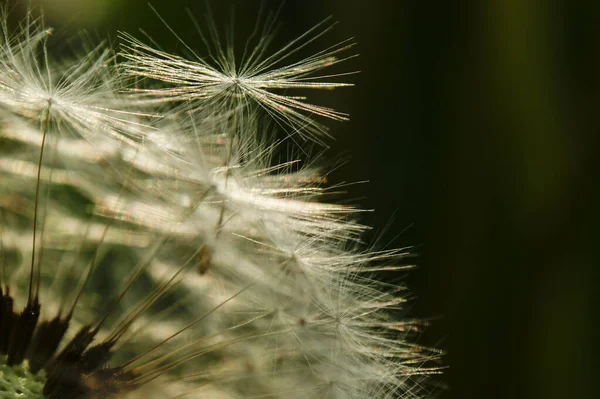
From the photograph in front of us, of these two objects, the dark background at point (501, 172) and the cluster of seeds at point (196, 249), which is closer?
the cluster of seeds at point (196, 249)

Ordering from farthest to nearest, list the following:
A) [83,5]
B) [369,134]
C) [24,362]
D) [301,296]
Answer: [369,134]
[83,5]
[301,296]
[24,362]

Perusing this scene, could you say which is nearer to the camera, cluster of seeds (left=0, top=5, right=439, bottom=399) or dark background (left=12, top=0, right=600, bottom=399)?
cluster of seeds (left=0, top=5, right=439, bottom=399)

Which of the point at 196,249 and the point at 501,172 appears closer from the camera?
the point at 196,249

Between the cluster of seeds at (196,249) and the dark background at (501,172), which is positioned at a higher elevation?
the dark background at (501,172)

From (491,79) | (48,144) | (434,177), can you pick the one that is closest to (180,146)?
(48,144)

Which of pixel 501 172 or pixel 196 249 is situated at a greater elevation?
Result: pixel 501 172

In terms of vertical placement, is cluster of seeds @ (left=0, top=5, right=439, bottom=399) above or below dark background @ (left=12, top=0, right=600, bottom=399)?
below

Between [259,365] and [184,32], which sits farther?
[184,32]

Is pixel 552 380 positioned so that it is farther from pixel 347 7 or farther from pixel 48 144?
pixel 48 144
